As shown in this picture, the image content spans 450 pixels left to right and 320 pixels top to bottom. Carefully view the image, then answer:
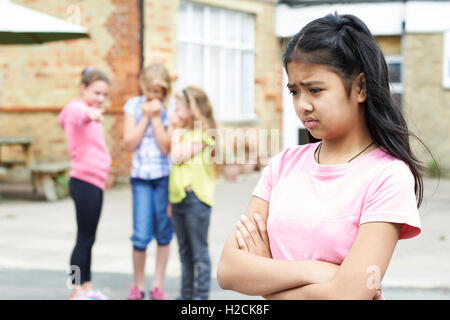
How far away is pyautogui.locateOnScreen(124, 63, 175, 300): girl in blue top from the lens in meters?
4.99

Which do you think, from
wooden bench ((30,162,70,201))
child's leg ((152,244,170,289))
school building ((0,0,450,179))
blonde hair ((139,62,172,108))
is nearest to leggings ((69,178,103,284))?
child's leg ((152,244,170,289))

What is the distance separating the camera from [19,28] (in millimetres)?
5148

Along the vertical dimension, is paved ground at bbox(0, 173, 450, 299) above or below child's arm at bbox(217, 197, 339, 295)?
below

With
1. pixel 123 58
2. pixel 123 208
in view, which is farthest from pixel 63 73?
pixel 123 208

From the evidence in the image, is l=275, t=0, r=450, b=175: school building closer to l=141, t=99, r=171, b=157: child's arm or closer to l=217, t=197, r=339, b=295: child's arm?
l=141, t=99, r=171, b=157: child's arm

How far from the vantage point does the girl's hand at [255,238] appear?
1.92 m

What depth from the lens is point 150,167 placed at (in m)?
4.98

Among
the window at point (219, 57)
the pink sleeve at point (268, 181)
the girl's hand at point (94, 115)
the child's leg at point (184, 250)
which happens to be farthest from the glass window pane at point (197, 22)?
the pink sleeve at point (268, 181)

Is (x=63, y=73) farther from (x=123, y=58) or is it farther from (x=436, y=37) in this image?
(x=436, y=37)

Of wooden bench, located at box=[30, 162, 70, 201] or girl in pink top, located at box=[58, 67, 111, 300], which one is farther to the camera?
wooden bench, located at box=[30, 162, 70, 201]

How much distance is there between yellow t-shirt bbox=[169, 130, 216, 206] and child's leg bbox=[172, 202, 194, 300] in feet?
0.32

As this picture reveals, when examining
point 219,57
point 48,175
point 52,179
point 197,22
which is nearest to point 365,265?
point 48,175

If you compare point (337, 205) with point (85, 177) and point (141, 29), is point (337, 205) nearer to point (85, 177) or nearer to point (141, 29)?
point (85, 177)
